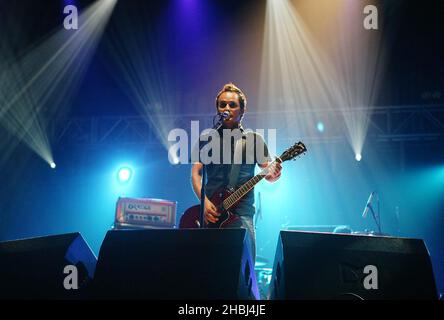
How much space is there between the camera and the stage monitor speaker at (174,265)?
2100 mm

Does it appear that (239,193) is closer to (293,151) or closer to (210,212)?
(210,212)

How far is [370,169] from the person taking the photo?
10.5 m

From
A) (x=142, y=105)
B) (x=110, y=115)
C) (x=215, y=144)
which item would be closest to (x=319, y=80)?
(x=142, y=105)

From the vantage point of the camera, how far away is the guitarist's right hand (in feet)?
11.5

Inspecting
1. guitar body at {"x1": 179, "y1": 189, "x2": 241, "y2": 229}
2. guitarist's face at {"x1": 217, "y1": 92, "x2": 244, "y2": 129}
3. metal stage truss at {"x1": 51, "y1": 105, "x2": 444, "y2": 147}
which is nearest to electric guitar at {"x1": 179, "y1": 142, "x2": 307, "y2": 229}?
guitar body at {"x1": 179, "y1": 189, "x2": 241, "y2": 229}

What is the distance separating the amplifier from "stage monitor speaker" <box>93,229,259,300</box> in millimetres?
5393

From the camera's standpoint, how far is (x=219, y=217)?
349 cm

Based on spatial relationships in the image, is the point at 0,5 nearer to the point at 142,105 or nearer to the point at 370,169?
the point at 142,105

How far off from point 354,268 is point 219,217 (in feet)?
4.78

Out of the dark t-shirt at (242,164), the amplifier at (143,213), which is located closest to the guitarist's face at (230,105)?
the dark t-shirt at (242,164)

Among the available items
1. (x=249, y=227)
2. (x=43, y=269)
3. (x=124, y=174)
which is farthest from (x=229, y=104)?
(x=124, y=174)

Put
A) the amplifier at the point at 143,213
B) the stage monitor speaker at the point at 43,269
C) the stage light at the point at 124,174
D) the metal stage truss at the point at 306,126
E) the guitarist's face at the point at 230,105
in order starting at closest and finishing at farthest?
the stage monitor speaker at the point at 43,269, the guitarist's face at the point at 230,105, the amplifier at the point at 143,213, the metal stage truss at the point at 306,126, the stage light at the point at 124,174

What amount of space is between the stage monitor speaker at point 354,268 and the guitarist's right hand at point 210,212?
1194mm

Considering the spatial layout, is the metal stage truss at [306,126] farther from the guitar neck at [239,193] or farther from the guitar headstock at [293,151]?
the guitar neck at [239,193]
